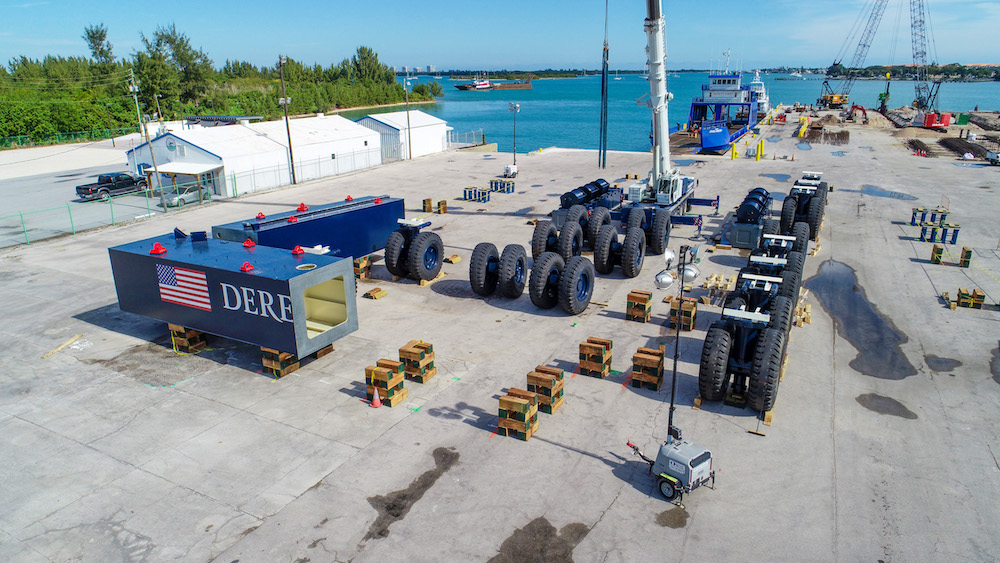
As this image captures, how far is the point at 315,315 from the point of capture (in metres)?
19.2

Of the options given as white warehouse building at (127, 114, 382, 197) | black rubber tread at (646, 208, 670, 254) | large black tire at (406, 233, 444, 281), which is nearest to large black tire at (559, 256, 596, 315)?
large black tire at (406, 233, 444, 281)

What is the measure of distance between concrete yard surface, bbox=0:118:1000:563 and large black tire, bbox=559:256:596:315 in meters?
0.59

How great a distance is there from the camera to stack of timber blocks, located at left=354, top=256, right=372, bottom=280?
80.2 feet

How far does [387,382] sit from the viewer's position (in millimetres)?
14531

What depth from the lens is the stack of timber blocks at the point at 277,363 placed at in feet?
52.9

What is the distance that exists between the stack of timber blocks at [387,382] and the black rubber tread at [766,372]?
836 centimetres

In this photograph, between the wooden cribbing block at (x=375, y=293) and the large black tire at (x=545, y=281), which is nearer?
the large black tire at (x=545, y=281)

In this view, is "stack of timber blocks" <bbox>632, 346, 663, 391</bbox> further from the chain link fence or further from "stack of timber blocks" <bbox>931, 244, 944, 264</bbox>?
the chain link fence

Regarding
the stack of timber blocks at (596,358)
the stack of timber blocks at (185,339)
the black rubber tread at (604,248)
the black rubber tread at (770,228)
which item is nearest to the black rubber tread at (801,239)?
the black rubber tread at (770,228)

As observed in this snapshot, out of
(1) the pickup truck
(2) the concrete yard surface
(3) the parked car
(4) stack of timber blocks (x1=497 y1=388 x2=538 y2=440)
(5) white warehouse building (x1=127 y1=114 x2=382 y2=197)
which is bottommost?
(2) the concrete yard surface

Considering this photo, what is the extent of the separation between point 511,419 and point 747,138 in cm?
6686

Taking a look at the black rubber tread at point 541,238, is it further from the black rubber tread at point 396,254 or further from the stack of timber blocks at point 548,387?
the stack of timber blocks at point 548,387

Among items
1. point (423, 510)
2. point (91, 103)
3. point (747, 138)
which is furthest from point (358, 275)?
point (91, 103)

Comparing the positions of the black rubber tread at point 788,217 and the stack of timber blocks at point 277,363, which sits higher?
the black rubber tread at point 788,217
